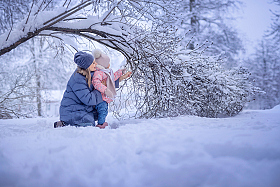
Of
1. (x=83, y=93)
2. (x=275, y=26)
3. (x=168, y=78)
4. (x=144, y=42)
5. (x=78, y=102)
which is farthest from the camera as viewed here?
(x=275, y=26)

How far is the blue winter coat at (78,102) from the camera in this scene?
2.41 meters

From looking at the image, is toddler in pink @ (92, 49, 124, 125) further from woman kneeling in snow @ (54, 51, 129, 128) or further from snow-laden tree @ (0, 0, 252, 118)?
snow-laden tree @ (0, 0, 252, 118)

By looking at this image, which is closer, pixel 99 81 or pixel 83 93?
pixel 83 93

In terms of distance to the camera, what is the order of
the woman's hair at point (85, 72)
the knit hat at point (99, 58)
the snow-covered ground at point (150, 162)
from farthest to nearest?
the knit hat at point (99, 58), the woman's hair at point (85, 72), the snow-covered ground at point (150, 162)

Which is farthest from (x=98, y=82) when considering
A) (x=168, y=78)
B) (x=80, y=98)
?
(x=168, y=78)

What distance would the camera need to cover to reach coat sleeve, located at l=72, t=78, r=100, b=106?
2395 millimetres

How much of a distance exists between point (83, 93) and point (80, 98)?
0.08 m

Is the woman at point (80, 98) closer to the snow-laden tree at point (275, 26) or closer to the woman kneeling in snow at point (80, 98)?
the woman kneeling in snow at point (80, 98)

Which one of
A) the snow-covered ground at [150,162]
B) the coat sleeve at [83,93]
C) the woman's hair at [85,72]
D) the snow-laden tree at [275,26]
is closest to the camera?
the snow-covered ground at [150,162]

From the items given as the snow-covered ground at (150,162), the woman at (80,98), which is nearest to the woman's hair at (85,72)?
the woman at (80,98)

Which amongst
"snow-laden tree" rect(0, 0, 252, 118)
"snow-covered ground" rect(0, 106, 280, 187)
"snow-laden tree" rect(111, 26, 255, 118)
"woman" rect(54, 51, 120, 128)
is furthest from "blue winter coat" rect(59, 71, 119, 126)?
"snow-covered ground" rect(0, 106, 280, 187)

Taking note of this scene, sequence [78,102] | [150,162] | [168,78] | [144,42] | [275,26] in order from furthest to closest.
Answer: [275,26]
[168,78]
[144,42]
[78,102]
[150,162]

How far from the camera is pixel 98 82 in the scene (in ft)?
8.31

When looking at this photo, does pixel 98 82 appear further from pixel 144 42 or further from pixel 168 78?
pixel 168 78
